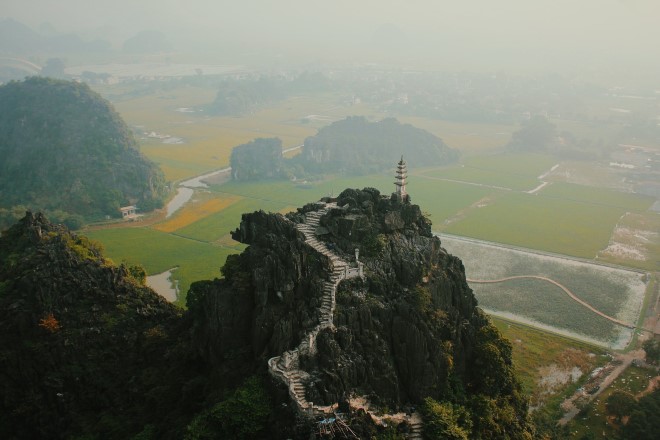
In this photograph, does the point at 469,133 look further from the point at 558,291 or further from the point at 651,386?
the point at 651,386

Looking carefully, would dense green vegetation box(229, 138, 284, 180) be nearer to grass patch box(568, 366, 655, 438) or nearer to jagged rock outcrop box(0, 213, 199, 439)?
jagged rock outcrop box(0, 213, 199, 439)

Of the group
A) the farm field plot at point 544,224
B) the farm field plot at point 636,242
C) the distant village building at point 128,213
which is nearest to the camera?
the farm field plot at point 636,242

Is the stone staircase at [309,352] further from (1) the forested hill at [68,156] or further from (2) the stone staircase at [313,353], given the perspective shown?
(1) the forested hill at [68,156]

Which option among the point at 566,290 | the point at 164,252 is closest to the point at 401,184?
the point at 566,290

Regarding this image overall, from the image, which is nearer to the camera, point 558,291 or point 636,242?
point 558,291

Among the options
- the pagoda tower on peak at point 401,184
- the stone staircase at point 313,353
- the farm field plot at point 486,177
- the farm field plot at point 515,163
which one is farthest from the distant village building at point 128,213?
the farm field plot at point 515,163

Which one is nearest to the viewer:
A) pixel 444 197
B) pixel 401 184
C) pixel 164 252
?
pixel 401 184
